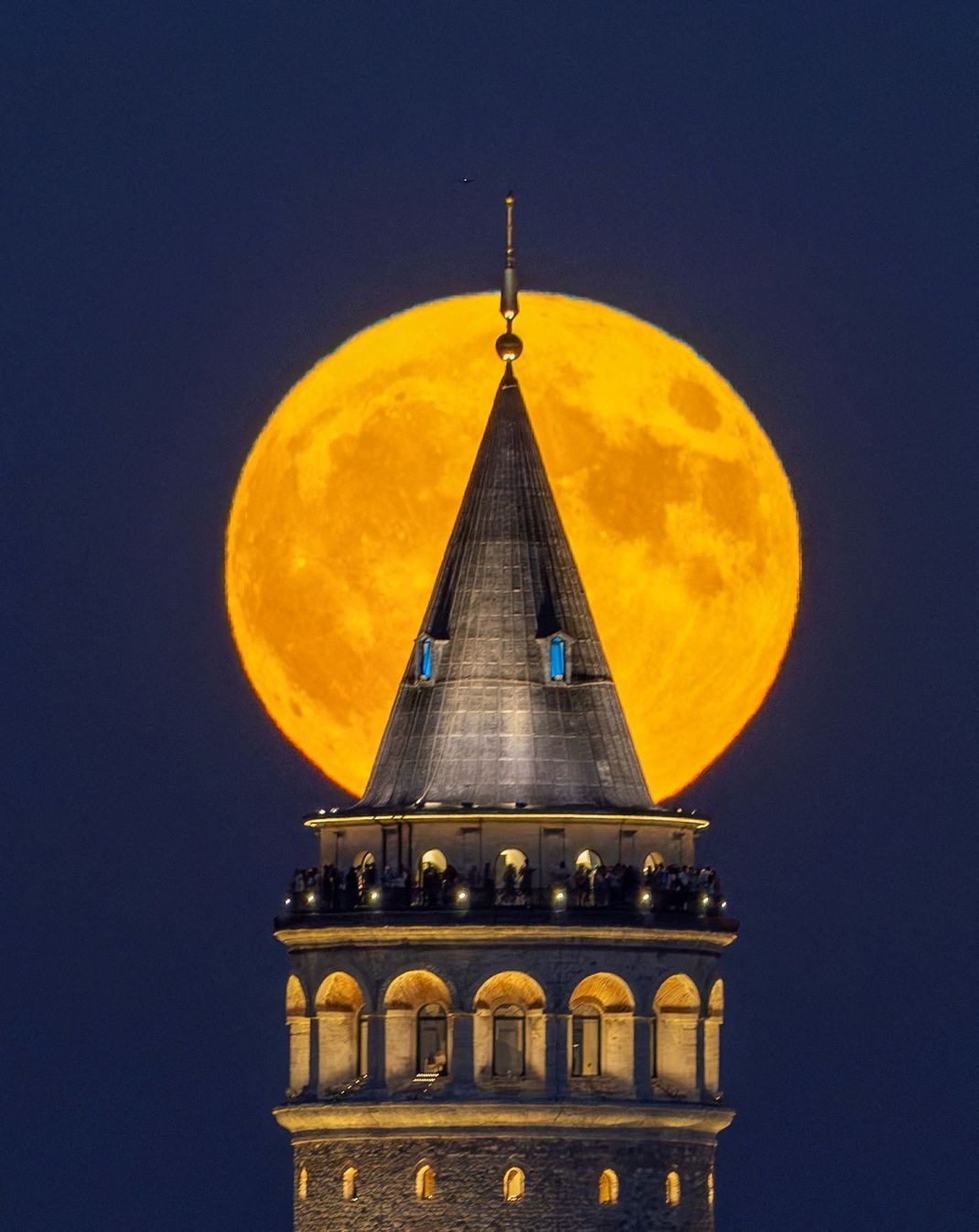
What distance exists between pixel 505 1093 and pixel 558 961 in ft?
9.31

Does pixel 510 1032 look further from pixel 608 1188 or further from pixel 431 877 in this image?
pixel 608 1188

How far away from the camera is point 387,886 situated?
19888 centimetres

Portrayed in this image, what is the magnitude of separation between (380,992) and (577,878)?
4.51 meters

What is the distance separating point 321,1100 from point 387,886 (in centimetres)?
448

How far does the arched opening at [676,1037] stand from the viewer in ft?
655

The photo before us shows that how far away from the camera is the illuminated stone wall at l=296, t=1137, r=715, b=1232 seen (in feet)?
646

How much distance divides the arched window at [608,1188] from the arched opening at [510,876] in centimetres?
572

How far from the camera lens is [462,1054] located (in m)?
198

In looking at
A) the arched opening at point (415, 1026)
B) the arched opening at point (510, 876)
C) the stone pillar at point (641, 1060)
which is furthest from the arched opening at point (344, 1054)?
the stone pillar at point (641, 1060)

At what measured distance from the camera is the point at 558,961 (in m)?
198

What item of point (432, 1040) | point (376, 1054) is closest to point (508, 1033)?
point (432, 1040)

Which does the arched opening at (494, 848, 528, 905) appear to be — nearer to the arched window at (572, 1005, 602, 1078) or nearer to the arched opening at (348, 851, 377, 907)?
the arched opening at (348, 851, 377, 907)

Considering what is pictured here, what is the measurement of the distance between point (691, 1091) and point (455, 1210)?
18.9 feet

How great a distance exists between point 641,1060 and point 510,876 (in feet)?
14.8
